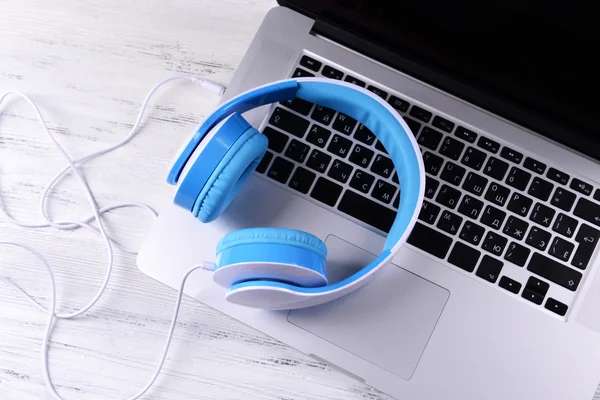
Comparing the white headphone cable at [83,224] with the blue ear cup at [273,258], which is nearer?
the blue ear cup at [273,258]

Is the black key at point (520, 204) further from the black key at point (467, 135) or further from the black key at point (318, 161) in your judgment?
the black key at point (318, 161)

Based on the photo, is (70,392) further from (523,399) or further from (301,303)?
(523,399)

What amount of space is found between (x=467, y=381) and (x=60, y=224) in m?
0.46

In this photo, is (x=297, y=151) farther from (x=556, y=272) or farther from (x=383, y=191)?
(x=556, y=272)

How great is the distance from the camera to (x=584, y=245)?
24.0 inches

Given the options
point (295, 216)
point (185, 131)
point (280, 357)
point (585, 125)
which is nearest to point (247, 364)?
point (280, 357)

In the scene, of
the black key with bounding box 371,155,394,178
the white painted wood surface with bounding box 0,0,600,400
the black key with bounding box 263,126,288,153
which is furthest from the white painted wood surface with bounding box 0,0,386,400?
the black key with bounding box 371,155,394,178

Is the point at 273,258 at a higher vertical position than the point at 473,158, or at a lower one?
lower

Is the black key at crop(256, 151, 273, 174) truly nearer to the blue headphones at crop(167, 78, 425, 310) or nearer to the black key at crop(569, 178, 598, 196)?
the blue headphones at crop(167, 78, 425, 310)

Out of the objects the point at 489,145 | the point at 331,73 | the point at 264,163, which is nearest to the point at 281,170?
the point at 264,163

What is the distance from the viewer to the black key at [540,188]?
2.04 feet

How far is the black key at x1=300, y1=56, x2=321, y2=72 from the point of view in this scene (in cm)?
65

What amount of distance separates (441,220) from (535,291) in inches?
4.5

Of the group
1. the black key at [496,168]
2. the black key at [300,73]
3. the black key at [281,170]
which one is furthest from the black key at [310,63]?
the black key at [496,168]
